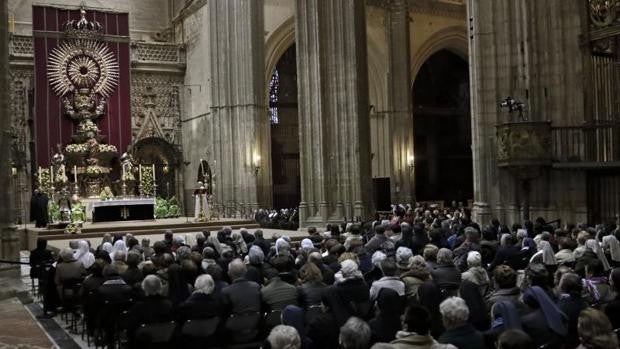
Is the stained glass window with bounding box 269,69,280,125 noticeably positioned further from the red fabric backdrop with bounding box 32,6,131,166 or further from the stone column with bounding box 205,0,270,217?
the red fabric backdrop with bounding box 32,6,131,166

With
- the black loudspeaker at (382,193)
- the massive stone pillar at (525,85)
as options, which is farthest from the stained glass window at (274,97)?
the massive stone pillar at (525,85)

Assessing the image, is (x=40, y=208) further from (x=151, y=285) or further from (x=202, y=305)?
(x=202, y=305)

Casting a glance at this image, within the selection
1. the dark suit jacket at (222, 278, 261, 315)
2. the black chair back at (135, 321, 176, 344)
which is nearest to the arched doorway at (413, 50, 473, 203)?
the dark suit jacket at (222, 278, 261, 315)

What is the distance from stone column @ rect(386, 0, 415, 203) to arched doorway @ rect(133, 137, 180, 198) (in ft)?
32.9

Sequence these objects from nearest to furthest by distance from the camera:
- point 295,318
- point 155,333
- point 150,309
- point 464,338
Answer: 1. point 464,338
2. point 295,318
3. point 155,333
4. point 150,309

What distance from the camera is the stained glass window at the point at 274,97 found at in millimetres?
30938

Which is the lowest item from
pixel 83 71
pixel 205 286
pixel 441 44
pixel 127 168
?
pixel 205 286

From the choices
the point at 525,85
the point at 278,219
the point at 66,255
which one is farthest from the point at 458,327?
the point at 278,219

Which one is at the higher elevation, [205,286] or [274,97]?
[274,97]

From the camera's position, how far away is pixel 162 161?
31969 mm

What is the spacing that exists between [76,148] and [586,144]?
20.0m

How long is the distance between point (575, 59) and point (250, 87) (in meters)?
15.1

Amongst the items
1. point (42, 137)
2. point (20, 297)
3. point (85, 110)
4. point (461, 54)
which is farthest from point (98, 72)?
point (20, 297)

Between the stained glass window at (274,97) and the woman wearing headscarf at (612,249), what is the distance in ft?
74.3
